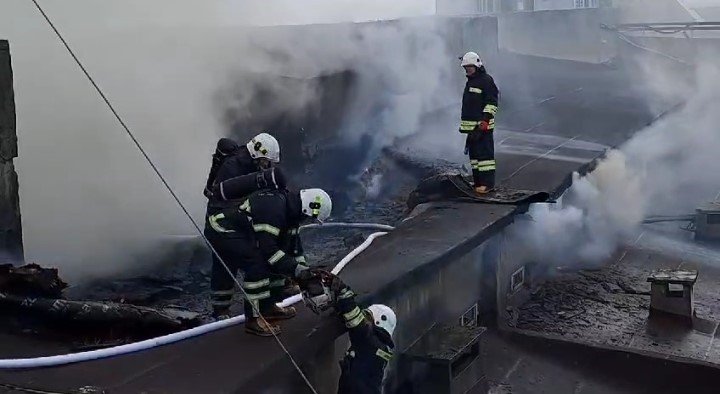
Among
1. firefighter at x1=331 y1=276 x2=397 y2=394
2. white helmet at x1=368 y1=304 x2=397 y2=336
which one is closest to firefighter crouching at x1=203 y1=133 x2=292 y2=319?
firefighter at x1=331 y1=276 x2=397 y2=394

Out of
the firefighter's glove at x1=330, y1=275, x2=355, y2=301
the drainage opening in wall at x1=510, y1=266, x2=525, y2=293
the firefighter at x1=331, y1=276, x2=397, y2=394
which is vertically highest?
the firefighter's glove at x1=330, y1=275, x2=355, y2=301

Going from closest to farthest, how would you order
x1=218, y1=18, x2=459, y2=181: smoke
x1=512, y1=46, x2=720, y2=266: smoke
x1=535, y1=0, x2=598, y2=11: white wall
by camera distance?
x1=512, y1=46, x2=720, y2=266: smoke
x1=218, y1=18, x2=459, y2=181: smoke
x1=535, y1=0, x2=598, y2=11: white wall

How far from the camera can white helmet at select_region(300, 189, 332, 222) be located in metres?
4.80

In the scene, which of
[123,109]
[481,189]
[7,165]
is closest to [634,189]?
[481,189]

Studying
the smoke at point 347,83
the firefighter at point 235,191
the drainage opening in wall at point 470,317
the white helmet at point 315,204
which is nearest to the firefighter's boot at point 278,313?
the firefighter at point 235,191

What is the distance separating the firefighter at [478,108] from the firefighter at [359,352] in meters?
3.52

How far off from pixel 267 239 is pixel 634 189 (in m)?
8.39

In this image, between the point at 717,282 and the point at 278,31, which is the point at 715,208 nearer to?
the point at 717,282

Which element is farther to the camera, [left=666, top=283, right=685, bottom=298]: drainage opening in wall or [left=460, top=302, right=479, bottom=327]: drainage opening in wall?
[left=666, top=283, right=685, bottom=298]: drainage opening in wall

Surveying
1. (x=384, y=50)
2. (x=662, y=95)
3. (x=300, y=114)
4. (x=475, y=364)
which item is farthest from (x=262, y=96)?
(x=662, y=95)

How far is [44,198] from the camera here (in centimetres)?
835

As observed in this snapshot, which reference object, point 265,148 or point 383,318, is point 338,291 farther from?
point 265,148

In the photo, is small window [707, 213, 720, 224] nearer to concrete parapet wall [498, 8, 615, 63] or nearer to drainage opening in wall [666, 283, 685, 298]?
drainage opening in wall [666, 283, 685, 298]

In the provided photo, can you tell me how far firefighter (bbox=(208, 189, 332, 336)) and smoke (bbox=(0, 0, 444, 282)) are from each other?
3.16 metres
